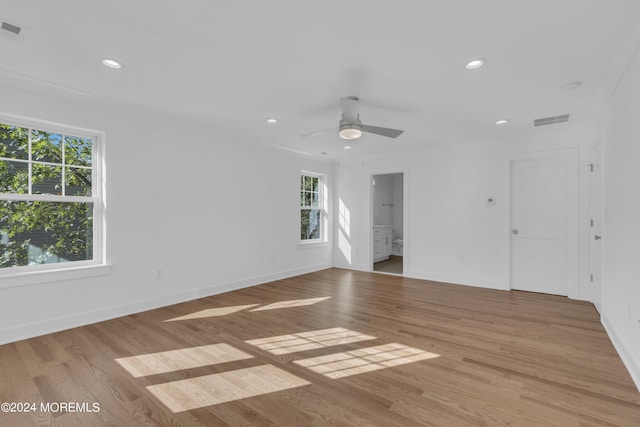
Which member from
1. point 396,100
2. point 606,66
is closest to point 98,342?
point 396,100

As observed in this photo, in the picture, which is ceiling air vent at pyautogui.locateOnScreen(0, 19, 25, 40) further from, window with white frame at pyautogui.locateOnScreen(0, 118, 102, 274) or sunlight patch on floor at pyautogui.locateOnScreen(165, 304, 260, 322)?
sunlight patch on floor at pyautogui.locateOnScreen(165, 304, 260, 322)

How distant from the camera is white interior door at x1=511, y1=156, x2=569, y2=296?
15.1 ft

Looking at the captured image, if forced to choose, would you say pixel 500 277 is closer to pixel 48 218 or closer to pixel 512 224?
pixel 512 224

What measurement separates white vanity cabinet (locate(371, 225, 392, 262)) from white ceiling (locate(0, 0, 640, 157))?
428cm

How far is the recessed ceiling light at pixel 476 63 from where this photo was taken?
2455mm

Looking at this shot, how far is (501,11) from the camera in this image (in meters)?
1.87

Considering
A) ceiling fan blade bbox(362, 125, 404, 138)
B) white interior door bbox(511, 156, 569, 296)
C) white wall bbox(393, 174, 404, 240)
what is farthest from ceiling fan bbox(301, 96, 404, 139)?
white wall bbox(393, 174, 404, 240)

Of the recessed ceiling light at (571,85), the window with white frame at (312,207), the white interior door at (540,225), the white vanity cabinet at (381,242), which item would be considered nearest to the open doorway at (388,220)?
the white vanity cabinet at (381,242)

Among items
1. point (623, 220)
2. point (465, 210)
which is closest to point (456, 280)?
point (465, 210)

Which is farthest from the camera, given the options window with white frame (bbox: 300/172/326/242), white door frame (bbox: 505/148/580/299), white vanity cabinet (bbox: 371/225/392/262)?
white vanity cabinet (bbox: 371/225/392/262)

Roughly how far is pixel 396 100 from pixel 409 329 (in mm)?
2536

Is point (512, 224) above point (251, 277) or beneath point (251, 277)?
above

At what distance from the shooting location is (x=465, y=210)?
17.6ft

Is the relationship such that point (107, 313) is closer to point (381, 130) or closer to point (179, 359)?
point (179, 359)
